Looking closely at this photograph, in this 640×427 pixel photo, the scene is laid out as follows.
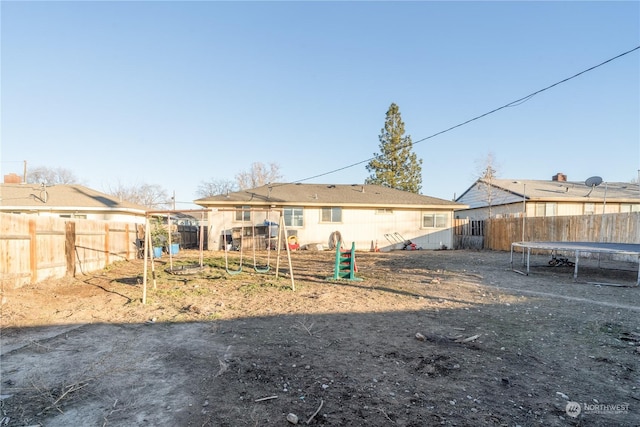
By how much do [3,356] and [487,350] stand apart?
5.91m

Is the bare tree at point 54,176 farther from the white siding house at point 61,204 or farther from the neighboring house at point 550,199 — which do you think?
the neighboring house at point 550,199

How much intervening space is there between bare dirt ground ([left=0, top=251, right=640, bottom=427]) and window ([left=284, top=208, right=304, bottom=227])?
38.9 feet

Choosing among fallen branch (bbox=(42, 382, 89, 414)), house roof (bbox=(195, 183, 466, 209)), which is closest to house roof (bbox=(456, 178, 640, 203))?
house roof (bbox=(195, 183, 466, 209))

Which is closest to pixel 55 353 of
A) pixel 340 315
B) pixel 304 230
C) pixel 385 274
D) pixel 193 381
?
pixel 193 381

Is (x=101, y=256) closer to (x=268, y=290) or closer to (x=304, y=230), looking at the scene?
(x=268, y=290)

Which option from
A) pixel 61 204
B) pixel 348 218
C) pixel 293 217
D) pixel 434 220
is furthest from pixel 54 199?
pixel 434 220

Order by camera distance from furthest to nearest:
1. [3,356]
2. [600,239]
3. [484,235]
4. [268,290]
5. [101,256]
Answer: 1. [484,235]
2. [600,239]
3. [101,256]
4. [268,290]
5. [3,356]

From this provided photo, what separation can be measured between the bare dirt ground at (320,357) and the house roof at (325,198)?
1188 centimetres

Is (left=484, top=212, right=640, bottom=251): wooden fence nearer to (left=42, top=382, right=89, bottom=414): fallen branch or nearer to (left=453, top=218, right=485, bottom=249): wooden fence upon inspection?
(left=453, top=218, right=485, bottom=249): wooden fence

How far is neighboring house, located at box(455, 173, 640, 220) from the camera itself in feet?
71.0

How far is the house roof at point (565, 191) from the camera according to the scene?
21609mm

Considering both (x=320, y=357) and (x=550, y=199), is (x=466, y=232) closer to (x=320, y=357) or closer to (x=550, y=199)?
(x=550, y=199)

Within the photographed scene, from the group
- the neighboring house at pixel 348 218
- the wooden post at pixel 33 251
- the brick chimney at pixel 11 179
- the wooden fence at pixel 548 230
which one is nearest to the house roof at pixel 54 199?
the brick chimney at pixel 11 179

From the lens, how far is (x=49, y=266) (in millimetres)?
8109
